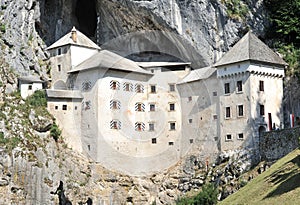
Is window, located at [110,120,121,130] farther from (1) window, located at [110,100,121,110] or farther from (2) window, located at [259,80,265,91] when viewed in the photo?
(2) window, located at [259,80,265,91]

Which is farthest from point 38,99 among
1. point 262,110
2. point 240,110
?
point 262,110

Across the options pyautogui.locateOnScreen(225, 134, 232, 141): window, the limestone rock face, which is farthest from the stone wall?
the limestone rock face

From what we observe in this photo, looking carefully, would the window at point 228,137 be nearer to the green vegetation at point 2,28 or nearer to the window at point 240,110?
the window at point 240,110

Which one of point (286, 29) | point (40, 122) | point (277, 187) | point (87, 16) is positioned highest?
point (87, 16)

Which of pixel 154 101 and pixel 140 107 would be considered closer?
pixel 140 107

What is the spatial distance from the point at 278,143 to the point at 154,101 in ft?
54.7

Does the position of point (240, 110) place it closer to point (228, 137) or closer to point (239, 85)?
point (239, 85)

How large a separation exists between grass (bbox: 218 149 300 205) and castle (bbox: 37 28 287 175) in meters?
11.1

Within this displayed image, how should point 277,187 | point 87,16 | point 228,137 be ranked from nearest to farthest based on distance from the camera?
point 277,187 → point 228,137 → point 87,16

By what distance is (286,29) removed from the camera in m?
66.4

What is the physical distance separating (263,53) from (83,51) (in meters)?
20.1

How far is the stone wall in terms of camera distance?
53.7 meters

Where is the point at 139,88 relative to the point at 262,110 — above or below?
above

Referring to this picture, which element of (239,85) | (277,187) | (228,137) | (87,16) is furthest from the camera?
(87,16)
